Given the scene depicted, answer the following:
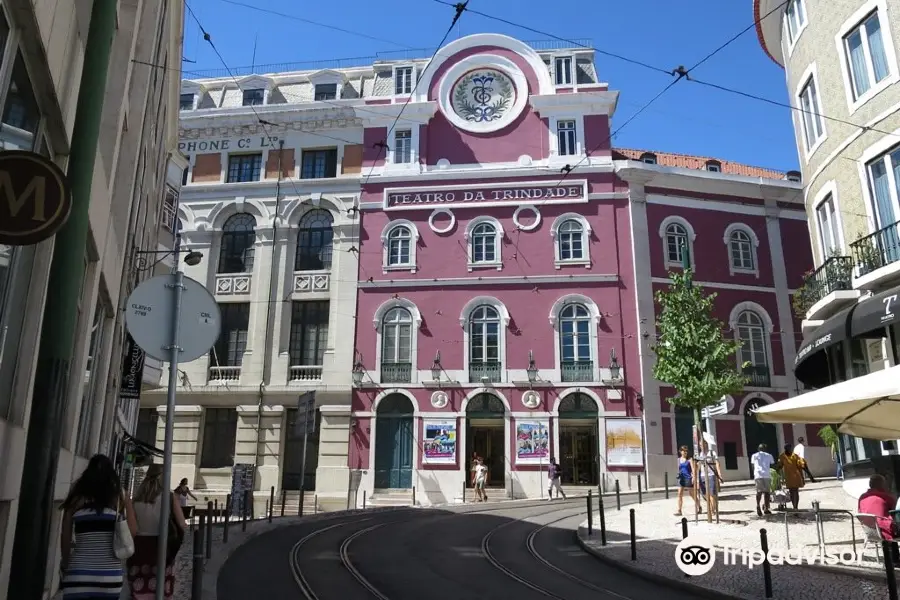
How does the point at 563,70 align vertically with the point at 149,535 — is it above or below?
above

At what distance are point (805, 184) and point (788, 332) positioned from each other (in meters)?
10.7

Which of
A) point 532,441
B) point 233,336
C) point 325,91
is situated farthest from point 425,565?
point 325,91

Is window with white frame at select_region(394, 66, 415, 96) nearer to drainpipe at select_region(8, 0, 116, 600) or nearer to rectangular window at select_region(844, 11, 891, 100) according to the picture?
rectangular window at select_region(844, 11, 891, 100)

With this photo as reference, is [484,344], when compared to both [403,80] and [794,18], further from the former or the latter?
[794,18]

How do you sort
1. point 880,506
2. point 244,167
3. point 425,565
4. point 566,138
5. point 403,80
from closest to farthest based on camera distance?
point 880,506
point 425,565
point 566,138
point 244,167
point 403,80

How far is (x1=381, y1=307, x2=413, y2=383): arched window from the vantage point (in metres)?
28.1

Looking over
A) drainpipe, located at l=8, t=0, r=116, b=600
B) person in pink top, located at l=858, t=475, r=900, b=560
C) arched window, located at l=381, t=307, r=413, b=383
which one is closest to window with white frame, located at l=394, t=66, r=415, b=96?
arched window, located at l=381, t=307, r=413, b=383

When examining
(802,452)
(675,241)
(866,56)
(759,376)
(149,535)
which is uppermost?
(675,241)

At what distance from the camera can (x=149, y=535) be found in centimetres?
597

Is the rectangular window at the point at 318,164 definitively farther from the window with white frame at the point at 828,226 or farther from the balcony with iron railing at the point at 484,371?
the window with white frame at the point at 828,226

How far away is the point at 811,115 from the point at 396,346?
56.5ft

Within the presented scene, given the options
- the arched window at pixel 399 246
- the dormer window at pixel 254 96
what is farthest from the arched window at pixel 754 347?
the dormer window at pixel 254 96

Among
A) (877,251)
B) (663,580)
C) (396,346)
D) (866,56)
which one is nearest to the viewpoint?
(663,580)

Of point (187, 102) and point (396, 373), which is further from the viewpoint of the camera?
point (187, 102)
